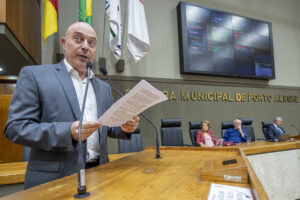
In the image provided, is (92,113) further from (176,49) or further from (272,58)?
(272,58)

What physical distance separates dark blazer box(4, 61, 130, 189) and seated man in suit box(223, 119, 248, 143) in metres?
3.44

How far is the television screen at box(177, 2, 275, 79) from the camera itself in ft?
14.4

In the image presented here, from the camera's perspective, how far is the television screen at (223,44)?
173 inches

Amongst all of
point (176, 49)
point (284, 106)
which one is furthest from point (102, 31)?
point (284, 106)

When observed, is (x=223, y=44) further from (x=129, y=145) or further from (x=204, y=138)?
(x=129, y=145)

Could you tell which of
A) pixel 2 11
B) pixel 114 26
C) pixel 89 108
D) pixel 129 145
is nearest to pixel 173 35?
pixel 114 26

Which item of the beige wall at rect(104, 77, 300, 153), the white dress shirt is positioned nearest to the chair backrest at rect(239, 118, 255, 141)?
the beige wall at rect(104, 77, 300, 153)

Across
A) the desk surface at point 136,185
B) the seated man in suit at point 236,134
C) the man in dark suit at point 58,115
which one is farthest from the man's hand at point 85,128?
the seated man in suit at point 236,134

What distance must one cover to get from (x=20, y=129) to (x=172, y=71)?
3.84 m

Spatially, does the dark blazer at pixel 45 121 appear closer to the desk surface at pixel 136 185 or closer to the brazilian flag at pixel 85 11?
the desk surface at pixel 136 185

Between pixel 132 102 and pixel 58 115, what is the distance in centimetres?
41

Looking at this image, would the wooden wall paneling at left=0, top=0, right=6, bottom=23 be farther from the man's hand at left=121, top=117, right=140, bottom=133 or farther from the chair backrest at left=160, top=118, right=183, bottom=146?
the chair backrest at left=160, top=118, right=183, bottom=146

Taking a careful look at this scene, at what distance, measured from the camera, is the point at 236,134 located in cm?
373

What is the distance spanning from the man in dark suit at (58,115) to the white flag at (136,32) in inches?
99.4
